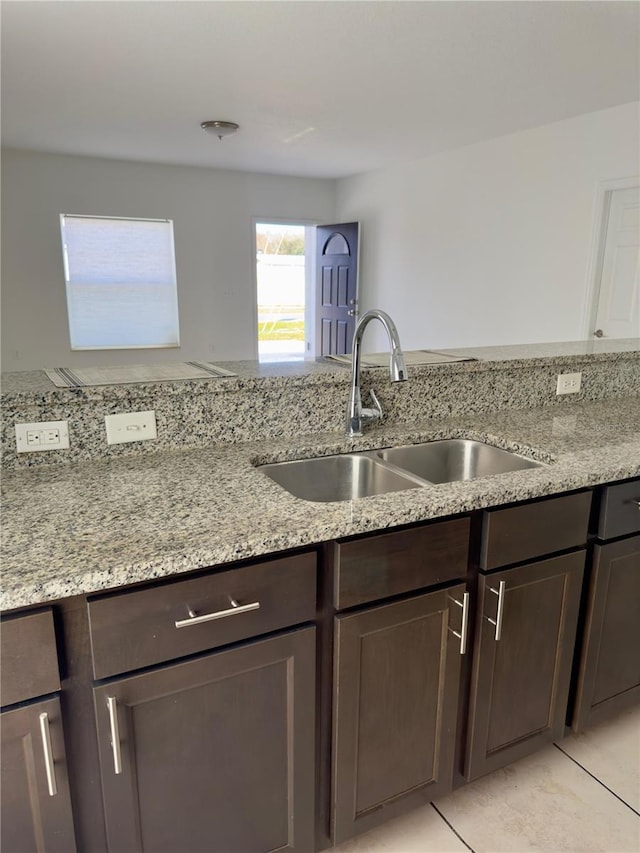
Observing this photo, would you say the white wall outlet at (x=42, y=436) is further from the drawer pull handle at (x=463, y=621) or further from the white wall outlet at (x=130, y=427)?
the drawer pull handle at (x=463, y=621)

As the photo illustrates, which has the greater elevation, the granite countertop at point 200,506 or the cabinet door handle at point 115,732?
the granite countertop at point 200,506

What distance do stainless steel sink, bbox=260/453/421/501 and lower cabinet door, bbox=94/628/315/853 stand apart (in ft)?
1.64

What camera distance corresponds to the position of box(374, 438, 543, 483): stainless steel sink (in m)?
1.65

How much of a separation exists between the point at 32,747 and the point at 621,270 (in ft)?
14.3

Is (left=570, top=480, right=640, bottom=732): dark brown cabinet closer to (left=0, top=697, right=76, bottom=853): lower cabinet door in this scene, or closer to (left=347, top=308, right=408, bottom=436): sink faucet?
(left=347, top=308, right=408, bottom=436): sink faucet

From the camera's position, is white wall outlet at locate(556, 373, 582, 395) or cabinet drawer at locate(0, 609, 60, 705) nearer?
cabinet drawer at locate(0, 609, 60, 705)

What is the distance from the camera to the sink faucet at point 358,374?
146 centimetres

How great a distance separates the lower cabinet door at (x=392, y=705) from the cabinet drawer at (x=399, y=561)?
39mm

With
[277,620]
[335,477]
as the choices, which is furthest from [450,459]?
[277,620]

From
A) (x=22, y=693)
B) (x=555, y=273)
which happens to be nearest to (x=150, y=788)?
(x=22, y=693)

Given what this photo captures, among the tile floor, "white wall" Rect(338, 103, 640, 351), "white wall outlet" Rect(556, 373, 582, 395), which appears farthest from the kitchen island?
"white wall" Rect(338, 103, 640, 351)

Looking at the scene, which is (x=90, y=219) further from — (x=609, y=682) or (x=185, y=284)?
(x=609, y=682)

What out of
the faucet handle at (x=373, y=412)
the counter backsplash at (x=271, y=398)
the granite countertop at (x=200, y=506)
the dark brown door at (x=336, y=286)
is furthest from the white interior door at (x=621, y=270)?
the faucet handle at (x=373, y=412)

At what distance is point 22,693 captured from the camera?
2.86ft
